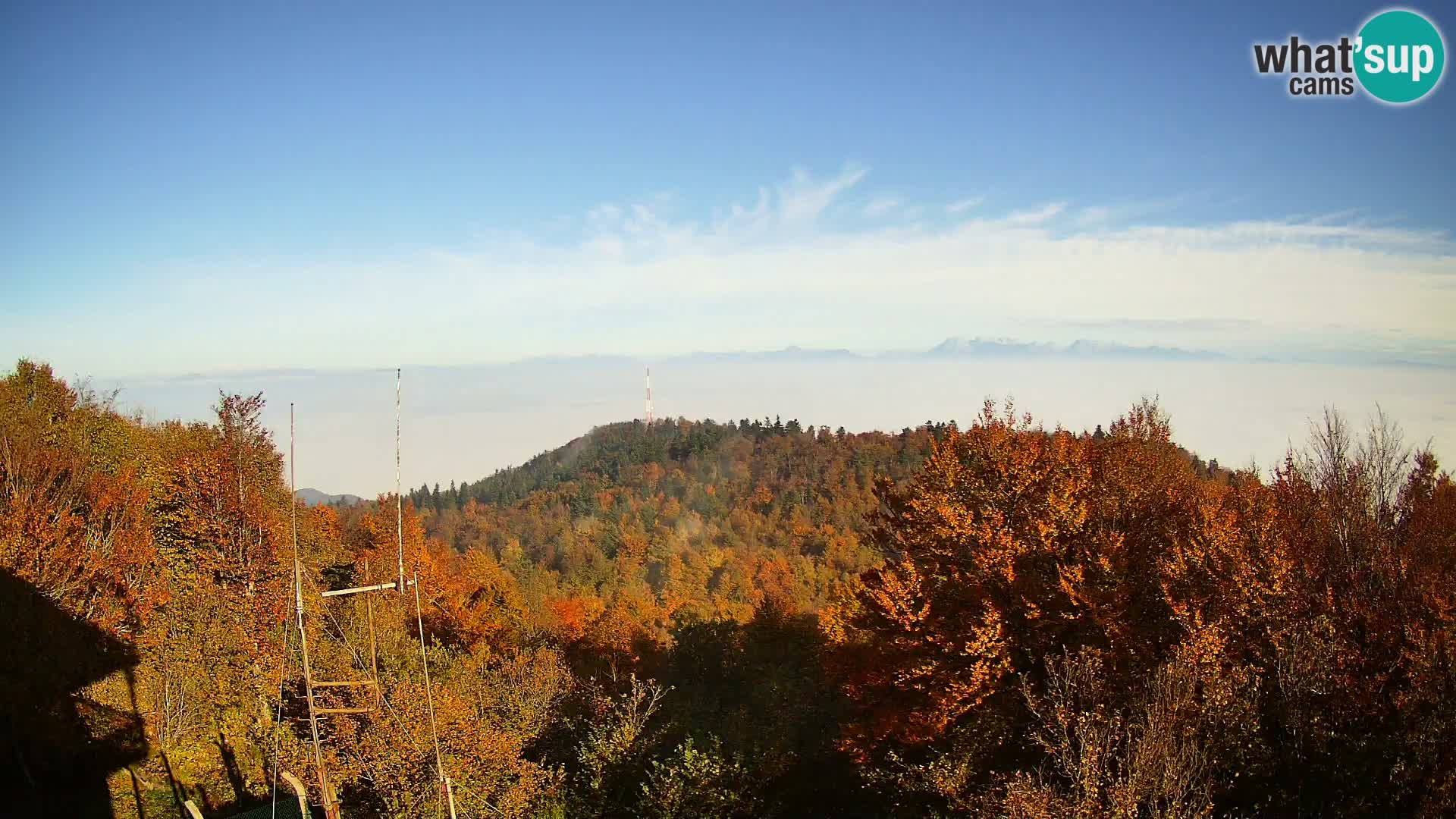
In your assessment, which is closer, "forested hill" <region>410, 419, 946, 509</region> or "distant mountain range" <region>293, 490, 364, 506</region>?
"distant mountain range" <region>293, 490, 364, 506</region>

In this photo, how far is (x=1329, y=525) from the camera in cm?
2386

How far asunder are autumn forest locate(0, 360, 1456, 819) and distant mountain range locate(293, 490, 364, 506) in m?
A: 11.4

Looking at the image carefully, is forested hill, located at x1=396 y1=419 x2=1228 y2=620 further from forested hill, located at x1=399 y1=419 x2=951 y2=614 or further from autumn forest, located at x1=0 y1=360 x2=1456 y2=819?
autumn forest, located at x1=0 y1=360 x2=1456 y2=819

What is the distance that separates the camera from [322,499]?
6812 cm

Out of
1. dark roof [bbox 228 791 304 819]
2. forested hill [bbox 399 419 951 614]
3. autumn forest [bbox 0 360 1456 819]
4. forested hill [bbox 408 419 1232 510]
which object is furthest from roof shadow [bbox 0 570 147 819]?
forested hill [bbox 408 419 1232 510]

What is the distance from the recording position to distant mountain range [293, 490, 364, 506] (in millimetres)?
51531

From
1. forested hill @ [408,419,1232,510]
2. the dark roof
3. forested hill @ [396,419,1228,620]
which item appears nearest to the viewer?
the dark roof

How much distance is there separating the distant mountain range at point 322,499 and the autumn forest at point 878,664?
11.4 m

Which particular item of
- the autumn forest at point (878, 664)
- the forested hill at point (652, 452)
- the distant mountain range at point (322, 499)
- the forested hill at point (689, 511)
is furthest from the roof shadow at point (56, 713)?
the forested hill at point (652, 452)

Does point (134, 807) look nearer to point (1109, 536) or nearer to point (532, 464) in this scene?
point (1109, 536)

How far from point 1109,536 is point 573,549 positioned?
79068 mm

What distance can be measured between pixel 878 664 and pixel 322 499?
184 feet

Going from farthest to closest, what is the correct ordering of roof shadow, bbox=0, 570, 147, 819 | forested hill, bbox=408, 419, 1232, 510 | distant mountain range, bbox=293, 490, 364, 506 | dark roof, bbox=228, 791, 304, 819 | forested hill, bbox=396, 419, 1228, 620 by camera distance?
forested hill, bbox=408, 419, 1232, 510 → forested hill, bbox=396, 419, 1228, 620 → distant mountain range, bbox=293, 490, 364, 506 → roof shadow, bbox=0, 570, 147, 819 → dark roof, bbox=228, 791, 304, 819

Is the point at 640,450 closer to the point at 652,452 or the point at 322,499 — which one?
the point at 652,452
